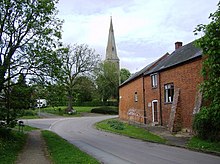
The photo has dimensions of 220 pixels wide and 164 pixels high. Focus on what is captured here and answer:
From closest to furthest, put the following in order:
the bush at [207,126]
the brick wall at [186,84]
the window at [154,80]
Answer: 1. the bush at [207,126]
2. the brick wall at [186,84]
3. the window at [154,80]

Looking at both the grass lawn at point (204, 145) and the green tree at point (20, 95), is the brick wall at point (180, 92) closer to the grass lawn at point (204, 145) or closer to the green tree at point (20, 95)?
the grass lawn at point (204, 145)

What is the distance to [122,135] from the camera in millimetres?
25672

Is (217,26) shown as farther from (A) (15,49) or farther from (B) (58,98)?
(A) (15,49)

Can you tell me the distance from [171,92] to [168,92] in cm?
58

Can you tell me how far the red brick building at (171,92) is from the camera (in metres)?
24.5

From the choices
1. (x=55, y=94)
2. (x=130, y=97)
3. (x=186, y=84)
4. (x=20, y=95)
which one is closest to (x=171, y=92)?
(x=186, y=84)

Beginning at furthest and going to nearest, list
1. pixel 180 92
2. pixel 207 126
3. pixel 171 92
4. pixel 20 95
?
pixel 171 92 → pixel 180 92 → pixel 207 126 → pixel 20 95

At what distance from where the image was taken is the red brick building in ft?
80.5

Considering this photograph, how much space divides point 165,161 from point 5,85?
10.4m

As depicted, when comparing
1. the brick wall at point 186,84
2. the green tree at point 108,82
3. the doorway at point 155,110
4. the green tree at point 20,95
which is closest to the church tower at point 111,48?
the green tree at point 108,82

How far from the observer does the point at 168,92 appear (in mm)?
29047

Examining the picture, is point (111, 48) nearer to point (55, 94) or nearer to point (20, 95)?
point (20, 95)

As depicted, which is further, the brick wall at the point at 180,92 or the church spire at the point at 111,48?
the church spire at the point at 111,48

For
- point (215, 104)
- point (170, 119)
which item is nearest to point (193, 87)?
point (170, 119)
